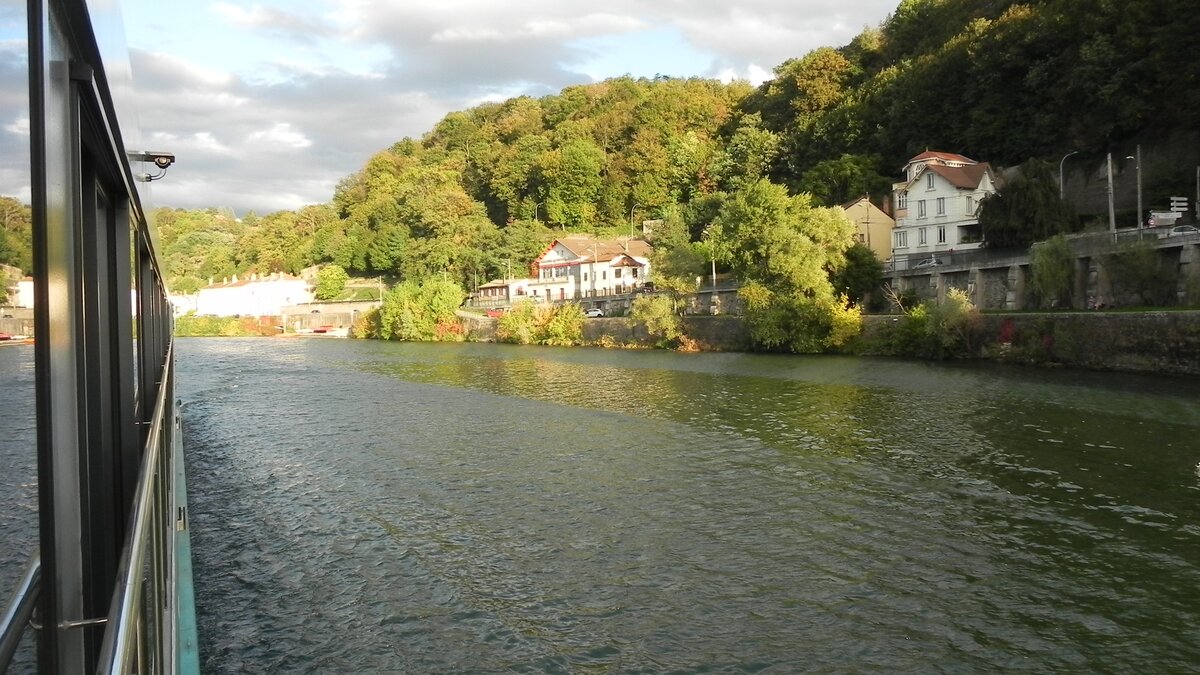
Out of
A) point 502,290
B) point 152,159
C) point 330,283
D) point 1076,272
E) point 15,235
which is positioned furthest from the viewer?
point 330,283

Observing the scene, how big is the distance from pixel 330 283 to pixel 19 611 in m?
111

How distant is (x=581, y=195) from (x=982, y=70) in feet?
169

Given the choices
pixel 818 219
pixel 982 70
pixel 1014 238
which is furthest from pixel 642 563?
pixel 982 70

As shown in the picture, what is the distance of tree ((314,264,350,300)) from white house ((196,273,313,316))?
118 inches

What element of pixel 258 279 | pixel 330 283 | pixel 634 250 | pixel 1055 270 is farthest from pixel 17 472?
pixel 258 279

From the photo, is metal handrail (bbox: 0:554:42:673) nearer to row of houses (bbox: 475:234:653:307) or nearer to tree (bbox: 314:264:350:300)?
row of houses (bbox: 475:234:653:307)

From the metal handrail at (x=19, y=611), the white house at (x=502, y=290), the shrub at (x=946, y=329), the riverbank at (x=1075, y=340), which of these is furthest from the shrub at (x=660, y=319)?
the metal handrail at (x=19, y=611)

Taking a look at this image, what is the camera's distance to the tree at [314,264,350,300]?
107125mm

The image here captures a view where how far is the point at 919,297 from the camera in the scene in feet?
144

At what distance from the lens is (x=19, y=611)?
1572 mm

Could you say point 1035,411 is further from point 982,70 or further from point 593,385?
point 982,70

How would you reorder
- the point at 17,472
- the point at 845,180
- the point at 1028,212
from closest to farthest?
the point at 17,472 → the point at 1028,212 → the point at 845,180

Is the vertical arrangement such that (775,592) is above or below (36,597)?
below

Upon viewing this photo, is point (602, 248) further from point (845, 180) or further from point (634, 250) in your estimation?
point (845, 180)
